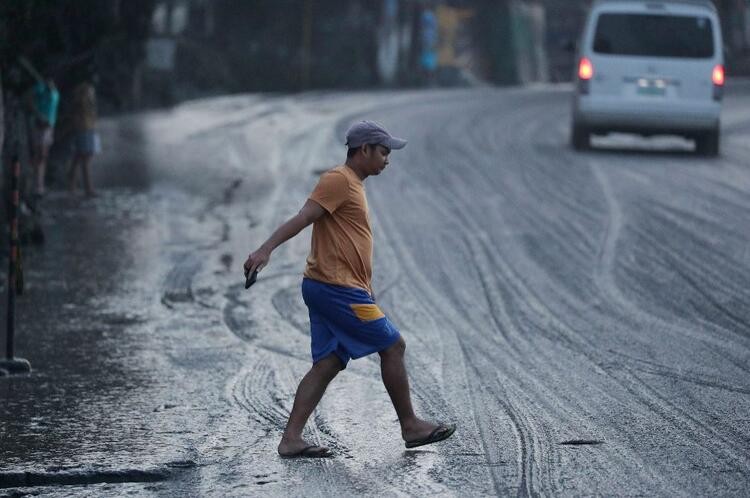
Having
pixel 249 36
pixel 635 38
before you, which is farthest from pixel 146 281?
pixel 249 36

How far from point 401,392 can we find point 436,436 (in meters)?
0.26

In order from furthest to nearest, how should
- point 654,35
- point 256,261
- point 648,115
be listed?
point 654,35
point 648,115
point 256,261

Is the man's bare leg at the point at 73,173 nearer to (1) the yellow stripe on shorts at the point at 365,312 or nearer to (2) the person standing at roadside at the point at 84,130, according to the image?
(2) the person standing at roadside at the point at 84,130

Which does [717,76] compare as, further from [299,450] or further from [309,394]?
[299,450]

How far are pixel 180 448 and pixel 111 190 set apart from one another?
12.3 m

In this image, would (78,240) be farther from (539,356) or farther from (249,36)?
(249,36)

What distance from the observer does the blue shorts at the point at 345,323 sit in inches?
284

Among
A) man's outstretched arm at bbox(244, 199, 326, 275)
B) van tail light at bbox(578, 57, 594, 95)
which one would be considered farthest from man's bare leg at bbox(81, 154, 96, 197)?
man's outstretched arm at bbox(244, 199, 326, 275)

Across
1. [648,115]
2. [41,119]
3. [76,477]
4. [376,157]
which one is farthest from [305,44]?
[76,477]

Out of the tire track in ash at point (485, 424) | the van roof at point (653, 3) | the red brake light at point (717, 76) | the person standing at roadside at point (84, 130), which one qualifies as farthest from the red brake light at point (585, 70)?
the tire track in ash at point (485, 424)

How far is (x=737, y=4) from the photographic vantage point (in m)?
59.2

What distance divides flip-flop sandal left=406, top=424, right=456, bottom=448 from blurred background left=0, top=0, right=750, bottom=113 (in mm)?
10936

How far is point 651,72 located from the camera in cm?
2269

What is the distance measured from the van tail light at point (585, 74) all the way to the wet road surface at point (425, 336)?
1684 millimetres
